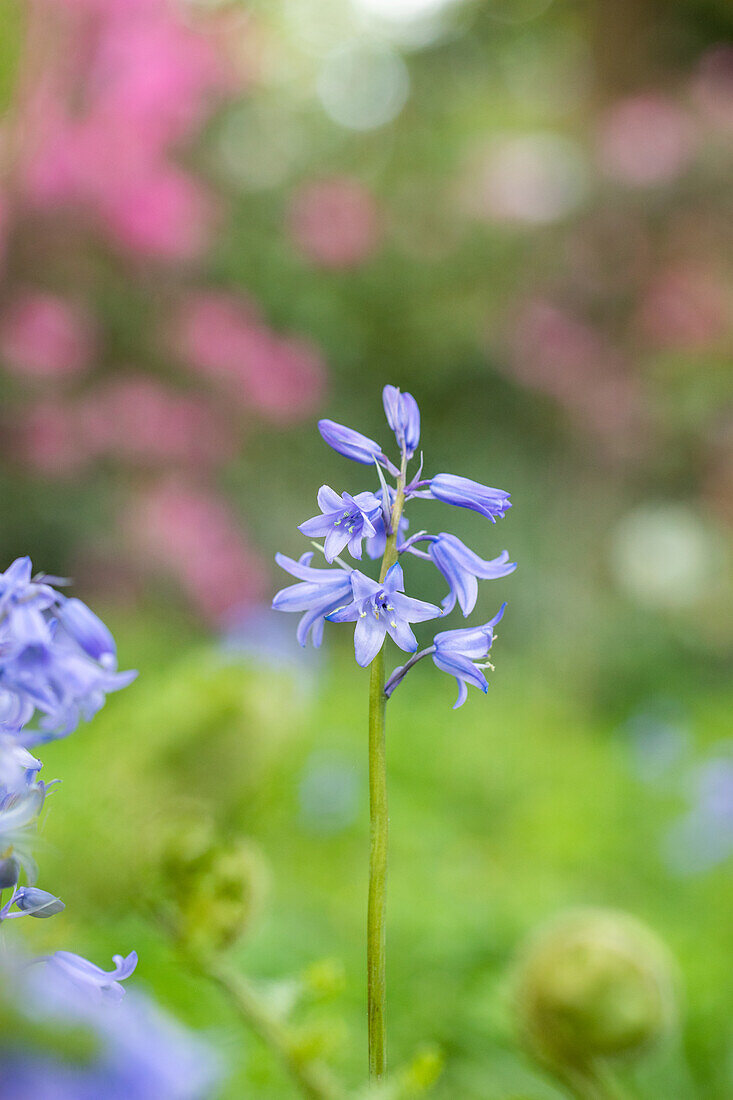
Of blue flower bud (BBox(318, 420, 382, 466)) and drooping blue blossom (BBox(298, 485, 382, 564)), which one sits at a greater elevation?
blue flower bud (BBox(318, 420, 382, 466))

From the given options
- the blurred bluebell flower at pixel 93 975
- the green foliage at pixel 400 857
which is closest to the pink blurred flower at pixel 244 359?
the green foliage at pixel 400 857

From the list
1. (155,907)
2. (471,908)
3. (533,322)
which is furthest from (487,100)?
(155,907)

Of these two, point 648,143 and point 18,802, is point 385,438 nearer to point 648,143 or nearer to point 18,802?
point 648,143

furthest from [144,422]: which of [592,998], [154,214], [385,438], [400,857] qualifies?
[592,998]

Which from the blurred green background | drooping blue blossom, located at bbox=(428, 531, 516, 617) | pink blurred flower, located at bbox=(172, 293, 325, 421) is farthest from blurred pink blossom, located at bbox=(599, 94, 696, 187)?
drooping blue blossom, located at bbox=(428, 531, 516, 617)

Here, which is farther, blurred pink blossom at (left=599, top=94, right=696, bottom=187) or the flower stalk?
blurred pink blossom at (left=599, top=94, right=696, bottom=187)

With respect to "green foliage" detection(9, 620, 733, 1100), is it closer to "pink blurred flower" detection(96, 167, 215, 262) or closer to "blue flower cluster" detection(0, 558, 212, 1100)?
"blue flower cluster" detection(0, 558, 212, 1100)

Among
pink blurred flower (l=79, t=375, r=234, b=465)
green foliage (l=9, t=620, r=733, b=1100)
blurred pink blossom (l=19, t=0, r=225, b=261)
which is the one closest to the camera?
green foliage (l=9, t=620, r=733, b=1100)

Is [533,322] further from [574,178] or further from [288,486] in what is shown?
[288,486]
